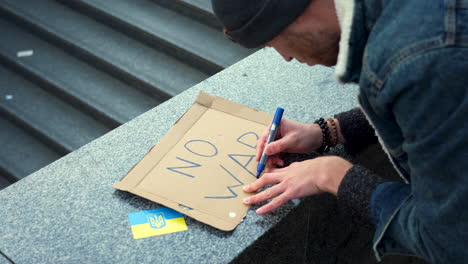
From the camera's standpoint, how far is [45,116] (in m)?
3.77

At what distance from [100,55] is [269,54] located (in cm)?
166

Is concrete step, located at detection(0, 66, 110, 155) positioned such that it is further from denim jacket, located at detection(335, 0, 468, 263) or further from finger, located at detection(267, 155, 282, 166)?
denim jacket, located at detection(335, 0, 468, 263)

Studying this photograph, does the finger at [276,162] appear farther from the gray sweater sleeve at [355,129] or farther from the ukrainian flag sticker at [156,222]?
the ukrainian flag sticker at [156,222]

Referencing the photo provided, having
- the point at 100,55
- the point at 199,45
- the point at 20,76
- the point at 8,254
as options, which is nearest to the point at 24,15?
the point at 20,76

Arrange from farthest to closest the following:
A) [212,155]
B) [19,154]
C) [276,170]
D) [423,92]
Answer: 1. [19,154]
2. [212,155]
3. [276,170]
4. [423,92]

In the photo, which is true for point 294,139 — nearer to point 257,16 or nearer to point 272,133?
point 272,133

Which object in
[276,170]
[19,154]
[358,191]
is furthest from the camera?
[19,154]

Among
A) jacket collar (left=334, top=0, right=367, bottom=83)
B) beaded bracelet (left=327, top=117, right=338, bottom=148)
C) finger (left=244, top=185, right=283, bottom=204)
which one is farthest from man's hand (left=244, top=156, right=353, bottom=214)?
jacket collar (left=334, top=0, right=367, bottom=83)

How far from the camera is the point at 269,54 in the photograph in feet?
7.87

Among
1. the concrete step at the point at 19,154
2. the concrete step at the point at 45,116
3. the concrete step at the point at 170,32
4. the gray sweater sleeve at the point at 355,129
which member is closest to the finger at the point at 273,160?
the gray sweater sleeve at the point at 355,129

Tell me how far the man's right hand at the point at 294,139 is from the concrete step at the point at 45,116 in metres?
1.98

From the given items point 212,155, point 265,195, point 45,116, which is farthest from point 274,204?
point 45,116

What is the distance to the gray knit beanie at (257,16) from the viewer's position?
50.6 inches

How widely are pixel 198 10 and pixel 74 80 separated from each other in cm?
96
